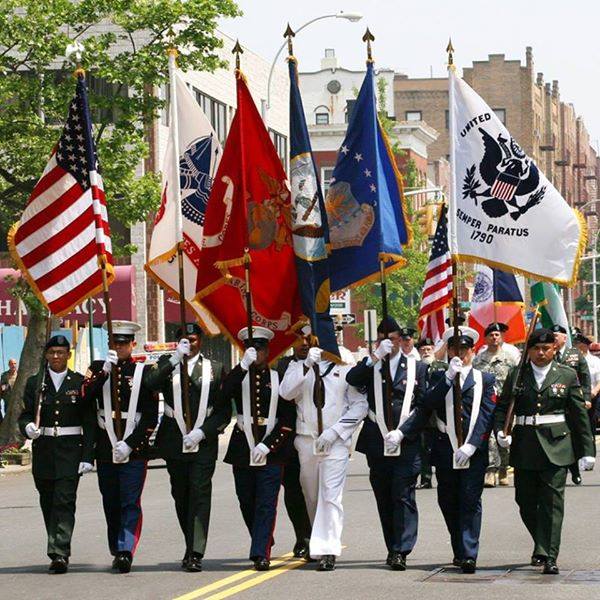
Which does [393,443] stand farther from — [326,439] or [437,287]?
[437,287]

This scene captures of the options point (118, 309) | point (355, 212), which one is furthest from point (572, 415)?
point (118, 309)

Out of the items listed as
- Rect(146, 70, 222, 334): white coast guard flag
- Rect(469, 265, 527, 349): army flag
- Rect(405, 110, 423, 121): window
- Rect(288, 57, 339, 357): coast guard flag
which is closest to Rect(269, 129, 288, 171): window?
Rect(469, 265, 527, 349): army flag

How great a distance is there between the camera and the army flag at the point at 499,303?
86.6 feet

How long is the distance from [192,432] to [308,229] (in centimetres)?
190

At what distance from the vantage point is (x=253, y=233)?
47.2 ft

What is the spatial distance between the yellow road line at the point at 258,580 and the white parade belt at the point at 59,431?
6.35ft

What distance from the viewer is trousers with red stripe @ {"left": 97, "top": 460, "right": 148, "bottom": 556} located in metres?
13.4

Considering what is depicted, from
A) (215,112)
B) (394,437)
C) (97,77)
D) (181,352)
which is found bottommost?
(394,437)

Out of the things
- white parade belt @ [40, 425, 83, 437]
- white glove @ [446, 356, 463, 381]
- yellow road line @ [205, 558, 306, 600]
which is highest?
white glove @ [446, 356, 463, 381]

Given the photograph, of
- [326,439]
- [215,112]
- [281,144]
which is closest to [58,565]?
[326,439]

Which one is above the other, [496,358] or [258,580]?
[496,358]

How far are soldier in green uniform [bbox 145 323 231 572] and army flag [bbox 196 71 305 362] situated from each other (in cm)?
62

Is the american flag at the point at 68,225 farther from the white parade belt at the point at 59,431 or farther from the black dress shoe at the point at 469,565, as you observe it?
the black dress shoe at the point at 469,565

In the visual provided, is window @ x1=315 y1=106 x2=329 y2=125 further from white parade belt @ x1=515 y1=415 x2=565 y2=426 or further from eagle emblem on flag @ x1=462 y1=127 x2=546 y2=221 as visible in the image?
white parade belt @ x1=515 y1=415 x2=565 y2=426
